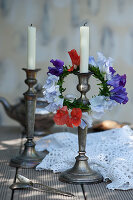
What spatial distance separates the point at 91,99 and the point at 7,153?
0.65 meters

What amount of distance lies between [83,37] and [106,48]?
2.19m

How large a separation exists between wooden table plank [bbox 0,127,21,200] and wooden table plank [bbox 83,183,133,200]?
24cm

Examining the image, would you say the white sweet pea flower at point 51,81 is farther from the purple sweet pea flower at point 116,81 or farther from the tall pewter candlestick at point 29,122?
the tall pewter candlestick at point 29,122

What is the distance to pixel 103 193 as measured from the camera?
125cm

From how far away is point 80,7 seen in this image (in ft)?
11.1

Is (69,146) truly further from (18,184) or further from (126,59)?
(126,59)

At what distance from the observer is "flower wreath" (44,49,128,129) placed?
1274 mm

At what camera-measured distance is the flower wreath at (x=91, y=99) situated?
127cm

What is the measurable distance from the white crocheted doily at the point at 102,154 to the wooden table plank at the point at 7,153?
0.12m

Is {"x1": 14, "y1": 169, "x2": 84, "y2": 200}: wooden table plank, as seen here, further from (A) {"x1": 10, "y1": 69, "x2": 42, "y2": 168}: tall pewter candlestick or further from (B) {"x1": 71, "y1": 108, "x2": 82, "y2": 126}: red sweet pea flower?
(B) {"x1": 71, "y1": 108, "x2": 82, "y2": 126}: red sweet pea flower

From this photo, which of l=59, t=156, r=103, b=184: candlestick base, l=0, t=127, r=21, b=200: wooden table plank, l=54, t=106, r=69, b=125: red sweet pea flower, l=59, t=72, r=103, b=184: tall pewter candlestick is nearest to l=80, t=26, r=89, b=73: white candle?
l=59, t=72, r=103, b=184: tall pewter candlestick

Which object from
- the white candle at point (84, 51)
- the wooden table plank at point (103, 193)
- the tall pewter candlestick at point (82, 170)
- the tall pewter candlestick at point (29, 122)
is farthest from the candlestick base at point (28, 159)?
the white candle at point (84, 51)

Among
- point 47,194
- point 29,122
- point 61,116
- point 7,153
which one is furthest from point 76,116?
point 7,153

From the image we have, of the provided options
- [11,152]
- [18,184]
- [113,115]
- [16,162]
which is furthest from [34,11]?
[18,184]
